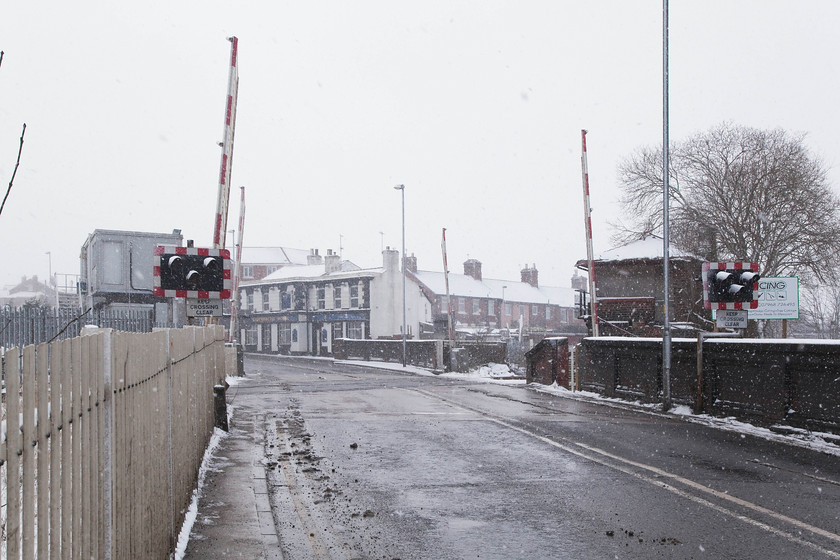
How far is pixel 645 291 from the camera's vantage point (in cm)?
3872

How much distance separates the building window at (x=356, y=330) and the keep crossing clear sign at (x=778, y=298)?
40.0 meters

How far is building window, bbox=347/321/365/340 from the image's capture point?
61875 mm

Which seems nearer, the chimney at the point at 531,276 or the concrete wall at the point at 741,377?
the concrete wall at the point at 741,377

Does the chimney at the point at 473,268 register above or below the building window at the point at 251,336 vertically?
above

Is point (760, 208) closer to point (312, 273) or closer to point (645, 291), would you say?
point (645, 291)

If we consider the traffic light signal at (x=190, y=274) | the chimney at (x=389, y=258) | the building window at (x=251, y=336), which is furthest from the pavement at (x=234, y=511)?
the building window at (x=251, y=336)

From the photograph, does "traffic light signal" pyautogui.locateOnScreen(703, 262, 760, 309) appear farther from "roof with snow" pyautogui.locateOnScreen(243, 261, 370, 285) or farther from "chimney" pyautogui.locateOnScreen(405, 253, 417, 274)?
"chimney" pyautogui.locateOnScreen(405, 253, 417, 274)

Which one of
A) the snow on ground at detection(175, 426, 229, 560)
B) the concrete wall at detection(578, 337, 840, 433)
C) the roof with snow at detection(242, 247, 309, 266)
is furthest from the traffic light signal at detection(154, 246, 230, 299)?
the roof with snow at detection(242, 247, 309, 266)

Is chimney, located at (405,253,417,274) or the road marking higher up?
chimney, located at (405,253,417,274)

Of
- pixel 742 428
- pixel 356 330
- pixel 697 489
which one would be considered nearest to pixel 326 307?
pixel 356 330

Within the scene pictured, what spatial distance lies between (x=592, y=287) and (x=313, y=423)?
42.6 feet

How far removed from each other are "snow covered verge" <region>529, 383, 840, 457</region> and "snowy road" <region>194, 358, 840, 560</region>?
385 mm

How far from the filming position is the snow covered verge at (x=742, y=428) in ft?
37.4

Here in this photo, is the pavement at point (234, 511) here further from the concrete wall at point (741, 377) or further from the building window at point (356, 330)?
the building window at point (356, 330)
